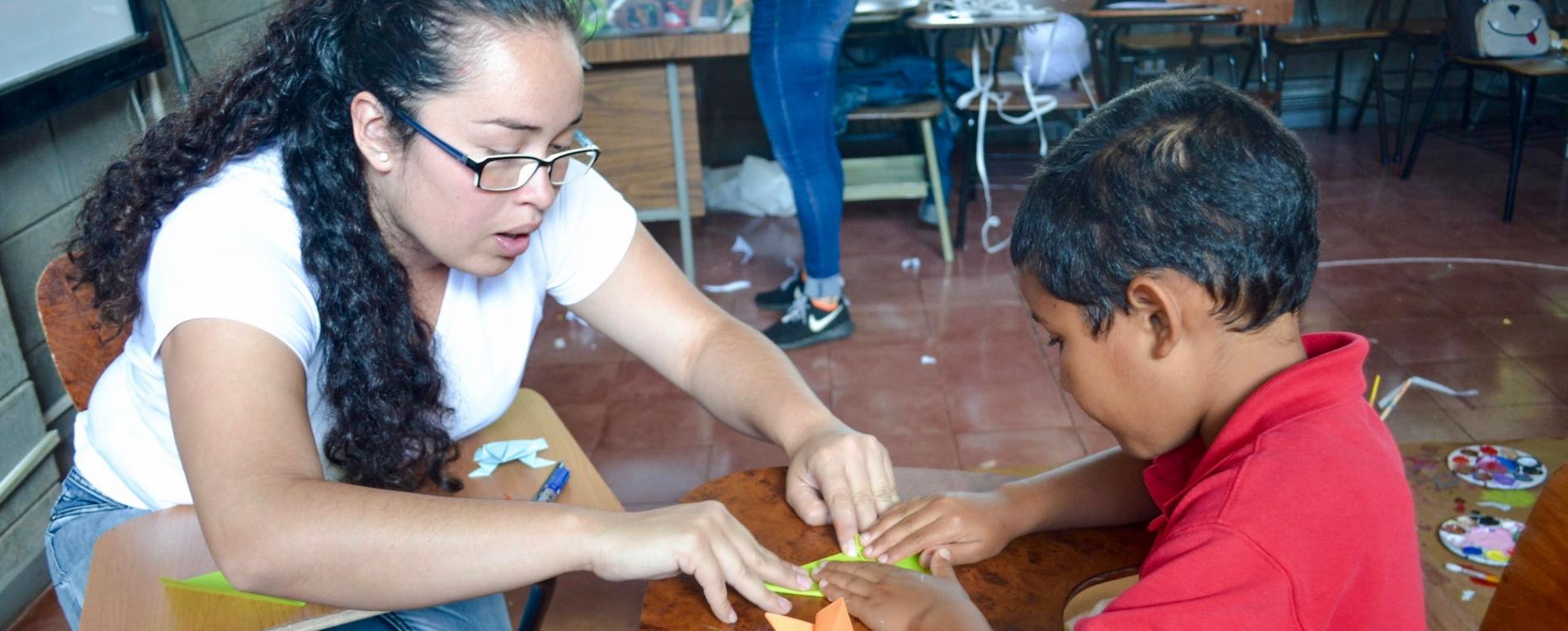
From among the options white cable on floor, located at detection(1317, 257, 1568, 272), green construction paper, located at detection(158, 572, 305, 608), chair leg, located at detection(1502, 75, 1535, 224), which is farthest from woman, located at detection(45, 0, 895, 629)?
chair leg, located at detection(1502, 75, 1535, 224)

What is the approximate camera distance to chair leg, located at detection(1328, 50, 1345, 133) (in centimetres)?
579

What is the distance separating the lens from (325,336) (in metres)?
1.28

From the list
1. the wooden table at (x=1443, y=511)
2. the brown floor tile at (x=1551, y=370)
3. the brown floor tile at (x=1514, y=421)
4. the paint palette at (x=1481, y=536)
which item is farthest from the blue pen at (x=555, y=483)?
the brown floor tile at (x=1551, y=370)

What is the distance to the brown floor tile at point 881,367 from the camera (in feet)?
10.9

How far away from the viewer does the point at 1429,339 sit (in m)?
3.40

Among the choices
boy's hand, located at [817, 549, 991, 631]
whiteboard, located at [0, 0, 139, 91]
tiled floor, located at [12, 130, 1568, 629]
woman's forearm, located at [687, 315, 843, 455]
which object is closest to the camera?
boy's hand, located at [817, 549, 991, 631]

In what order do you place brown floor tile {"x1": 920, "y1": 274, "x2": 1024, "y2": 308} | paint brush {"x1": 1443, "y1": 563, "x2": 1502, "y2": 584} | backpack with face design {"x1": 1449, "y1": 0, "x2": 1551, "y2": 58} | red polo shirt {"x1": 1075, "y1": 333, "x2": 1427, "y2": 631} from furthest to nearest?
1. backpack with face design {"x1": 1449, "y1": 0, "x2": 1551, "y2": 58}
2. brown floor tile {"x1": 920, "y1": 274, "x2": 1024, "y2": 308}
3. paint brush {"x1": 1443, "y1": 563, "x2": 1502, "y2": 584}
4. red polo shirt {"x1": 1075, "y1": 333, "x2": 1427, "y2": 631}

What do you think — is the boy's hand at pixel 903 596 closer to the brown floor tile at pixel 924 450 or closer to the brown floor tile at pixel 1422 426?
the brown floor tile at pixel 924 450

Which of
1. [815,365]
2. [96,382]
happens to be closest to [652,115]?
[815,365]

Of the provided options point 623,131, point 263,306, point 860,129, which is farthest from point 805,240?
point 263,306

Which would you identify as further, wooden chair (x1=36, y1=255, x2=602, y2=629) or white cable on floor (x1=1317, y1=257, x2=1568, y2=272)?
white cable on floor (x1=1317, y1=257, x2=1568, y2=272)

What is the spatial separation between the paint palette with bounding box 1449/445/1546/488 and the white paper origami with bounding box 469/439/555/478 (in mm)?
2087

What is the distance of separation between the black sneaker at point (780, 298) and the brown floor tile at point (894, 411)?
752 millimetres

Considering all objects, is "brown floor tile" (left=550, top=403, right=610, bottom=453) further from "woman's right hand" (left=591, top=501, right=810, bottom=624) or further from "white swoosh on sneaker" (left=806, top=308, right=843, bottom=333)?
"woman's right hand" (left=591, top=501, right=810, bottom=624)
